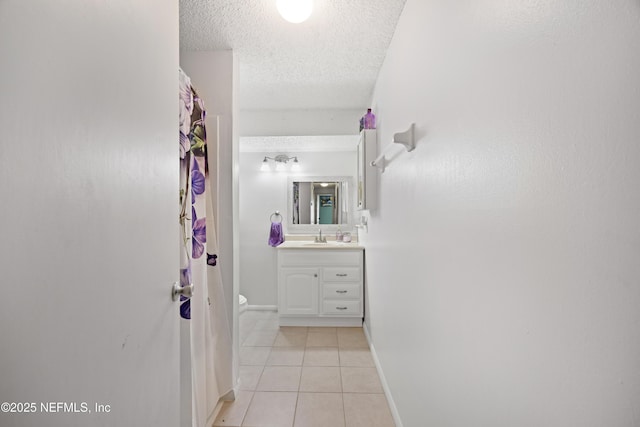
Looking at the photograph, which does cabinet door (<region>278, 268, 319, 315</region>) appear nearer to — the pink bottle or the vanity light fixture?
the vanity light fixture

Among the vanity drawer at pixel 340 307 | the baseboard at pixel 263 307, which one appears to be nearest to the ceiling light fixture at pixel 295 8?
the vanity drawer at pixel 340 307

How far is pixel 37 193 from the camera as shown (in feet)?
1.54

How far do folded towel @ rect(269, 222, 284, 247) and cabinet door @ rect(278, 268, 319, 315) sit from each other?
1.97 ft

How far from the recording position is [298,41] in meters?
1.90

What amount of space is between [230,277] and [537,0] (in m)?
1.88

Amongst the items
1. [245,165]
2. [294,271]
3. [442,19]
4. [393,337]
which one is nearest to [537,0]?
[442,19]

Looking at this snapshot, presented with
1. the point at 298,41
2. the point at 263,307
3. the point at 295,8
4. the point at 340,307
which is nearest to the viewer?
the point at 295,8

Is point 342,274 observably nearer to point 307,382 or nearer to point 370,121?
point 307,382

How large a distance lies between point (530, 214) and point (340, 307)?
8.90ft

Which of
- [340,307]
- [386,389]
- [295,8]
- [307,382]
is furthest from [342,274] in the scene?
[295,8]

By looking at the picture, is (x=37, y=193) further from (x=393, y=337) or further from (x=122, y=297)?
(x=393, y=337)

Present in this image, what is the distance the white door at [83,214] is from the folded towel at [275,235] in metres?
2.73

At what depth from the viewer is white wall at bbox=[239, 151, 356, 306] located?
377cm

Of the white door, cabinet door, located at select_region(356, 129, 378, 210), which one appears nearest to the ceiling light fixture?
the white door
